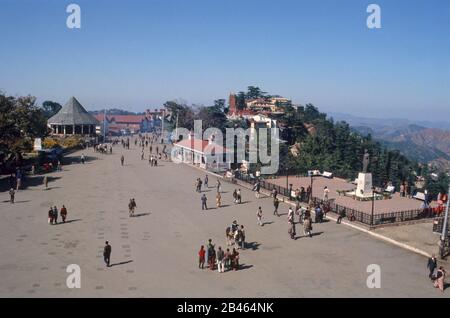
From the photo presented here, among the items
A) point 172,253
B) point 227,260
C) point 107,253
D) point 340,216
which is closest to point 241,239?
point 227,260

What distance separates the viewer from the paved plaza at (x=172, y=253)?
14445mm

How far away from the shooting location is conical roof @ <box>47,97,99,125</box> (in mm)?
60625

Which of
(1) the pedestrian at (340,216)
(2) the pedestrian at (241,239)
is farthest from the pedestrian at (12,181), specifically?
(1) the pedestrian at (340,216)

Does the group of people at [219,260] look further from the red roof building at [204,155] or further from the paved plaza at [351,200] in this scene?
the red roof building at [204,155]

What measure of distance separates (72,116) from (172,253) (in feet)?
160

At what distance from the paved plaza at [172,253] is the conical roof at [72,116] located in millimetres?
34145

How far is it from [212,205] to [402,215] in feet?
36.5

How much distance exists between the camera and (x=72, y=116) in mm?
61094

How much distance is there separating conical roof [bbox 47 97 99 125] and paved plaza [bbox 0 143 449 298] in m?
34.1

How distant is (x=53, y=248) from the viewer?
17.7 m

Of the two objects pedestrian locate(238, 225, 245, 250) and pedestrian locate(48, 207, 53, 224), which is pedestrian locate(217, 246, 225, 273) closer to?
pedestrian locate(238, 225, 245, 250)

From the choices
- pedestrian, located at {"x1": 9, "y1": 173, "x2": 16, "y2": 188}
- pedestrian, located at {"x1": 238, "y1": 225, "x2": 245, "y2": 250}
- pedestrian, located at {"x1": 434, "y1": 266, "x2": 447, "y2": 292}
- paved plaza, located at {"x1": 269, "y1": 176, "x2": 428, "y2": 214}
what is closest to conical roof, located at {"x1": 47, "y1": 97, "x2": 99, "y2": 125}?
pedestrian, located at {"x1": 9, "y1": 173, "x2": 16, "y2": 188}

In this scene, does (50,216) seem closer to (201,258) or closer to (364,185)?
(201,258)
